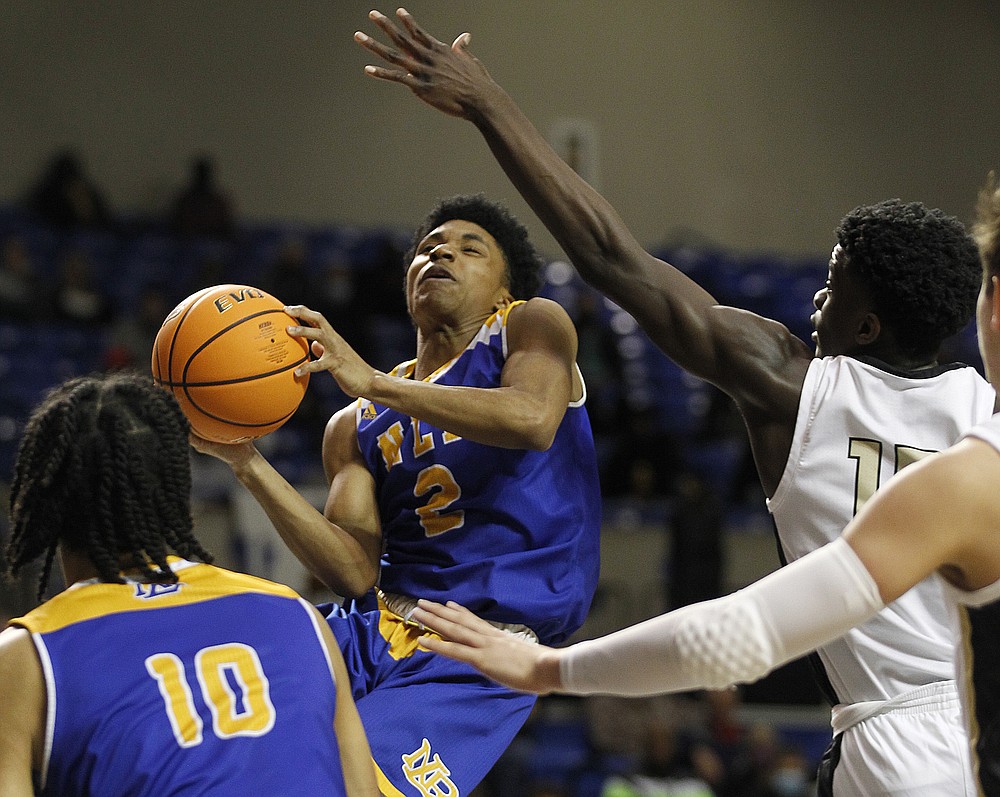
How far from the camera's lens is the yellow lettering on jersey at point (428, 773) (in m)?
3.22

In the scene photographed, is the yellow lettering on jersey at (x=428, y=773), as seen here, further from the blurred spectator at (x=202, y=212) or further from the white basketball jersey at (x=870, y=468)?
the blurred spectator at (x=202, y=212)

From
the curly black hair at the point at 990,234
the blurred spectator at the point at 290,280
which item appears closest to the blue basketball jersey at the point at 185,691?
the curly black hair at the point at 990,234

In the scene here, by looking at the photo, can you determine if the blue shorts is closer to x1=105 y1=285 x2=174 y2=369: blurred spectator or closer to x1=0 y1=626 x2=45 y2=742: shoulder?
x1=0 y1=626 x2=45 y2=742: shoulder

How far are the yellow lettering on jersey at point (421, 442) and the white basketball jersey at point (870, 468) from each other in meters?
1.08

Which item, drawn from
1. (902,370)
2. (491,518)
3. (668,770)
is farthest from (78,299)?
(902,370)

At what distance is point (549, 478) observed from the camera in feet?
12.1

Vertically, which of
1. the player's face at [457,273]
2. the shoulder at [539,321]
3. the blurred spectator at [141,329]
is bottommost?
the blurred spectator at [141,329]

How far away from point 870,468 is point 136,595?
1.66 meters

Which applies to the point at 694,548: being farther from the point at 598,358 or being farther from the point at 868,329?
the point at 868,329

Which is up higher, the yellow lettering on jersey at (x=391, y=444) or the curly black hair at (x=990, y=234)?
the curly black hair at (x=990, y=234)

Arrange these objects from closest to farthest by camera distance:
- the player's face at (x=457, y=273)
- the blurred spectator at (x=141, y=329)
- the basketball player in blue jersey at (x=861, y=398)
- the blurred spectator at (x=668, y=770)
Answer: the basketball player in blue jersey at (x=861, y=398)
the player's face at (x=457, y=273)
the blurred spectator at (x=668, y=770)
the blurred spectator at (x=141, y=329)

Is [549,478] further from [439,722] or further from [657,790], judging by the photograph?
[657,790]

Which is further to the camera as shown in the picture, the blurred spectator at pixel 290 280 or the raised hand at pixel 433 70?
the blurred spectator at pixel 290 280

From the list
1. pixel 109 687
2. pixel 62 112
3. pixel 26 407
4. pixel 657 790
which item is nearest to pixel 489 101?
pixel 109 687
